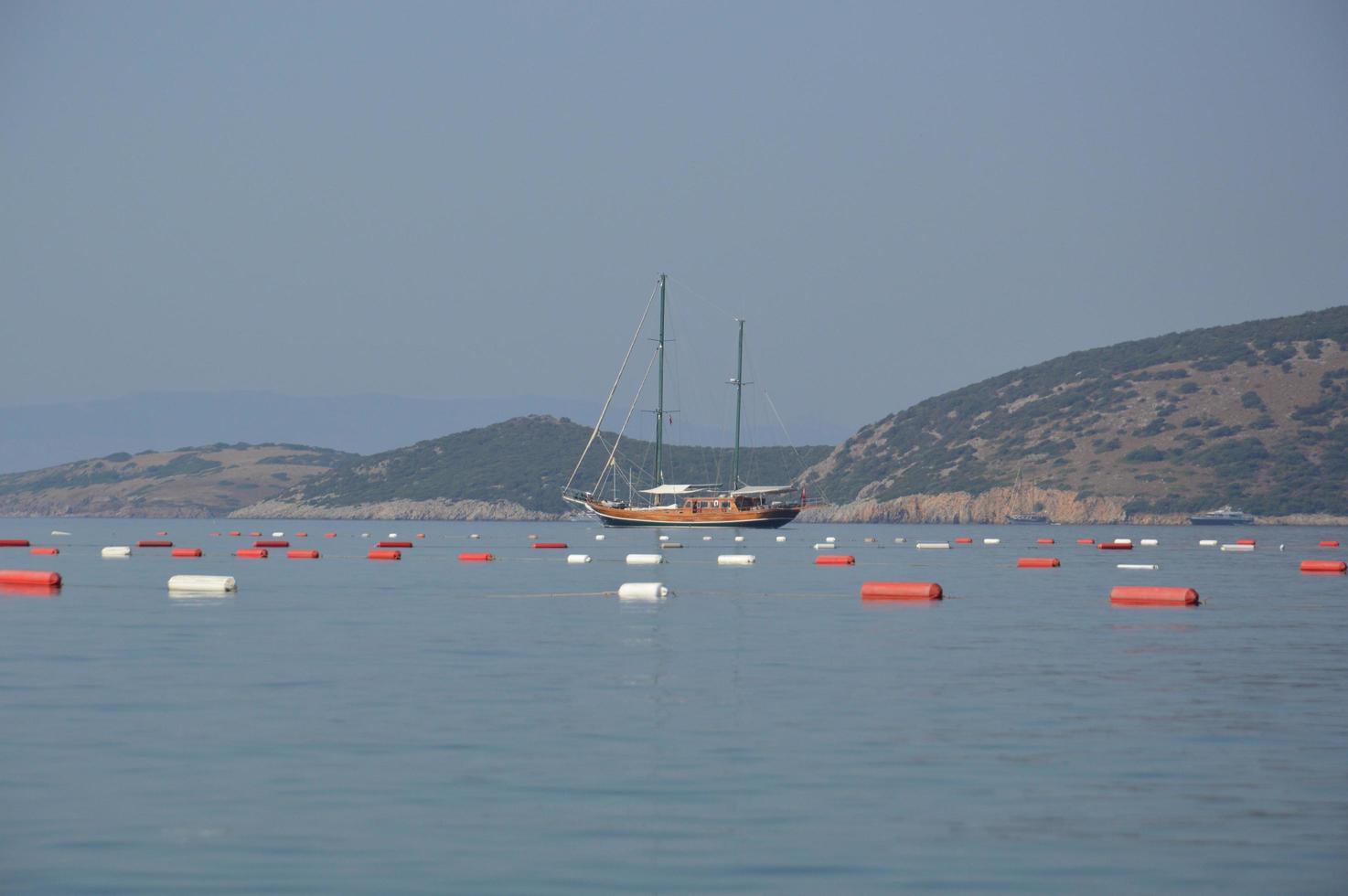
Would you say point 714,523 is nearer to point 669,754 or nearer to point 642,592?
point 642,592

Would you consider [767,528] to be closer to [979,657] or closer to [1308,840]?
[979,657]

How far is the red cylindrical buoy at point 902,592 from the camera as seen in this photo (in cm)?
4528

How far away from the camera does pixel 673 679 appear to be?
25.2 meters

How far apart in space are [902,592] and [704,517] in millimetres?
117449

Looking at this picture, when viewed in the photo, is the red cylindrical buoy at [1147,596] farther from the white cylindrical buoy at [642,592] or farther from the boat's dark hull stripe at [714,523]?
the boat's dark hull stripe at [714,523]

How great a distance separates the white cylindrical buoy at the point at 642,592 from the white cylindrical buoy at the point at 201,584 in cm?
1118

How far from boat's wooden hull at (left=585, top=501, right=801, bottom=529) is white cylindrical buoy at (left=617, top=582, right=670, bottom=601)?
11716 cm

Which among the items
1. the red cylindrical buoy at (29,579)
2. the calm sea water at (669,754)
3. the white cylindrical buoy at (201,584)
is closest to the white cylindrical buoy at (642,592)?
the calm sea water at (669,754)

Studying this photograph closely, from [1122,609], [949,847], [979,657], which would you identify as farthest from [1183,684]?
[1122,609]

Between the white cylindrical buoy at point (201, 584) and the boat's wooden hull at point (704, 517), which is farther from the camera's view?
the boat's wooden hull at point (704, 517)

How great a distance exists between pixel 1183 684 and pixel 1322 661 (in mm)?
5208

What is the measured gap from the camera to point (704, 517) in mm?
163500

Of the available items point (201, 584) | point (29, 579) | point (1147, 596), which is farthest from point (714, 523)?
point (1147, 596)

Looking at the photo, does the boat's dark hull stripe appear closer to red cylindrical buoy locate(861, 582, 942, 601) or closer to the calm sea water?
red cylindrical buoy locate(861, 582, 942, 601)
